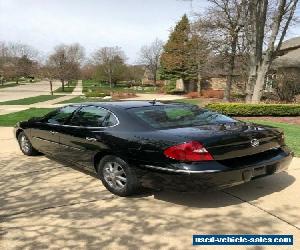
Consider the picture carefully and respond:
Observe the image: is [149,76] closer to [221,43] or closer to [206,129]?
[221,43]

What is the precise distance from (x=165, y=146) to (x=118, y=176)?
0.99m

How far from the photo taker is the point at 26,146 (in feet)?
24.4

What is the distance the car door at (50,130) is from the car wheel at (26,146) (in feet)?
1.31

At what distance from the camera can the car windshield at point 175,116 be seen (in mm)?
4832

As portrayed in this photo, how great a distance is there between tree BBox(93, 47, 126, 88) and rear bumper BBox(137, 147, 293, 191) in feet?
203

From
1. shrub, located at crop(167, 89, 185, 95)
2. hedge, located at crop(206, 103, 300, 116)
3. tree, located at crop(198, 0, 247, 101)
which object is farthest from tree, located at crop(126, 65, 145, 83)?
hedge, located at crop(206, 103, 300, 116)

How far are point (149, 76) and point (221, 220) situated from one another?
257 feet

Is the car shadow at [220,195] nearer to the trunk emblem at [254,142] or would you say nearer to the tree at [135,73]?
the trunk emblem at [254,142]

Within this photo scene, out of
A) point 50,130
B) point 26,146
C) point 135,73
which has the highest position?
point 135,73

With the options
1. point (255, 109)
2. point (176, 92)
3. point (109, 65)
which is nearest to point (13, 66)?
point (109, 65)

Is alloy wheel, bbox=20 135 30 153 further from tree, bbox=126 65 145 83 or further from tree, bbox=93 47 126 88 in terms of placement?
tree, bbox=126 65 145 83

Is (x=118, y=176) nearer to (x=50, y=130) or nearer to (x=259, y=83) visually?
(x=50, y=130)

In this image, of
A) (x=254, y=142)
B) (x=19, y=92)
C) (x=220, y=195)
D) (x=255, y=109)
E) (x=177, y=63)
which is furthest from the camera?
(x=19, y=92)

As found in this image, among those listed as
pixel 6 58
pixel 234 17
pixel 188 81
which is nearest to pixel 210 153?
pixel 234 17
